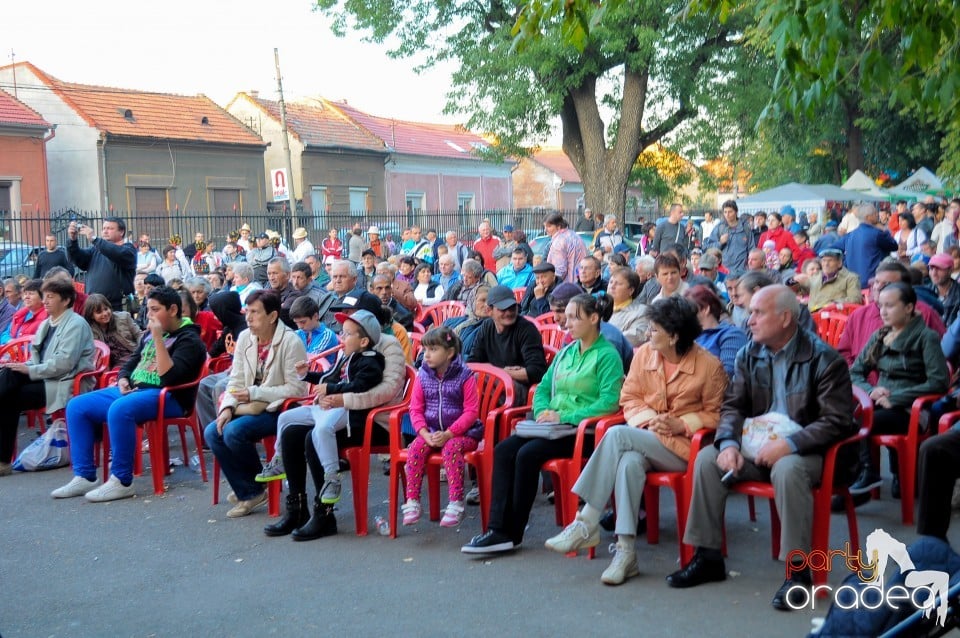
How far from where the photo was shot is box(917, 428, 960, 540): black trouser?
187 inches

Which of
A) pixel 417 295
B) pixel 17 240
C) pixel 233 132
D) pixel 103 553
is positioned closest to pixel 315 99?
pixel 233 132

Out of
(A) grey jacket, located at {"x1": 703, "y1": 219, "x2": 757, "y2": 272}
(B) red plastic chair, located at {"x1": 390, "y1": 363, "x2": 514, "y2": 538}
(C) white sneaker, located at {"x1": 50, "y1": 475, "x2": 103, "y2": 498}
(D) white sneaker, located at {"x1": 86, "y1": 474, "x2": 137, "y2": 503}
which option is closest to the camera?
(B) red plastic chair, located at {"x1": 390, "y1": 363, "x2": 514, "y2": 538}

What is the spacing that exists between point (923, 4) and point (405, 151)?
3760cm

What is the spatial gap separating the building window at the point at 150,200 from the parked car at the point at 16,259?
15.6m

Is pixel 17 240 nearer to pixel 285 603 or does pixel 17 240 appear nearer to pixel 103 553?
pixel 103 553

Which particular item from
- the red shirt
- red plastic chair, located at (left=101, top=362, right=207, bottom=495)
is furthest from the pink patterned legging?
the red shirt

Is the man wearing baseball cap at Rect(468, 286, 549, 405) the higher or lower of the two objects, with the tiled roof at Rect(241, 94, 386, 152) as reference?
lower

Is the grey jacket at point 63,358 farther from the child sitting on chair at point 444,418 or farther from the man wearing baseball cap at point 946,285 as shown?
the man wearing baseball cap at point 946,285

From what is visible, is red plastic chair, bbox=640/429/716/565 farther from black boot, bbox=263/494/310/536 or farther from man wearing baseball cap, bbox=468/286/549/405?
black boot, bbox=263/494/310/536

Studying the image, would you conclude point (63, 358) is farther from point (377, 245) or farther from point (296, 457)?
point (377, 245)

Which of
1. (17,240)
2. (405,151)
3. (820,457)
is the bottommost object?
(820,457)

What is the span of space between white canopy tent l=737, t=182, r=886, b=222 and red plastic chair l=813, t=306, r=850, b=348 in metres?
18.2

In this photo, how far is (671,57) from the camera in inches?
928

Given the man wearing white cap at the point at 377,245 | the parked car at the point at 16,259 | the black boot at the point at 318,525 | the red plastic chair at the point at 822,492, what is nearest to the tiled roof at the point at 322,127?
the man wearing white cap at the point at 377,245
